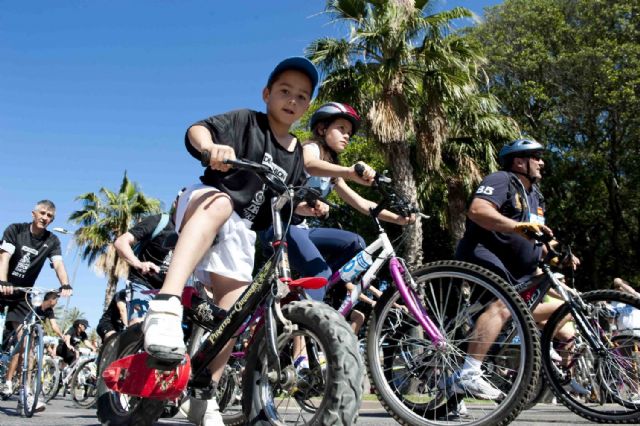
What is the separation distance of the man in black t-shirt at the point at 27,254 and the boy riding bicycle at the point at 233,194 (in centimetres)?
411

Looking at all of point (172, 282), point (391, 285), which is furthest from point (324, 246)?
point (172, 282)

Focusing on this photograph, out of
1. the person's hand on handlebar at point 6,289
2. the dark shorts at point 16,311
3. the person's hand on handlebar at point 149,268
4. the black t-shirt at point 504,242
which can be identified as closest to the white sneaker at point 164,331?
the person's hand on handlebar at point 149,268

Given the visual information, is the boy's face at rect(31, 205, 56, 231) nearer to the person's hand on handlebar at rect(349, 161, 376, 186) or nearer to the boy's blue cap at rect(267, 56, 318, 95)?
the boy's blue cap at rect(267, 56, 318, 95)

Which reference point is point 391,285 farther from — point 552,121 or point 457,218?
point 552,121

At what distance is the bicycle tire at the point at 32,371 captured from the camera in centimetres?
553

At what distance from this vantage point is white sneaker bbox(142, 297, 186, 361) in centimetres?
228

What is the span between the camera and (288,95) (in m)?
3.04

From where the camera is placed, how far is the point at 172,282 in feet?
8.18

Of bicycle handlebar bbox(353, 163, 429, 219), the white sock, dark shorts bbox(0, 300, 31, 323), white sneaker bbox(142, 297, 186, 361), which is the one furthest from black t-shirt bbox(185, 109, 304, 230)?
dark shorts bbox(0, 300, 31, 323)

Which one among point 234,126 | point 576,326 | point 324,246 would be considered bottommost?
point 576,326

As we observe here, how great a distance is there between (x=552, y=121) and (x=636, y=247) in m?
5.12

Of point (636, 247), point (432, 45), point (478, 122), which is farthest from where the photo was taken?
point (636, 247)

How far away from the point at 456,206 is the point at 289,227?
13.0 metres

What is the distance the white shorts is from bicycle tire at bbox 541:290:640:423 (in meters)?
1.87
